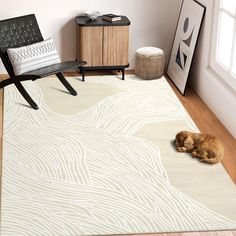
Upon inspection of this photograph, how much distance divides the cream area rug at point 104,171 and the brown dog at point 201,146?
80 mm

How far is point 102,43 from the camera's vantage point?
215 inches

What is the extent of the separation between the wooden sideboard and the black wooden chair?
1.48 feet

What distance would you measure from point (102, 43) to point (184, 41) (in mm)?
841

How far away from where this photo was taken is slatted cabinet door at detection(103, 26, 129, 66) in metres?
5.43

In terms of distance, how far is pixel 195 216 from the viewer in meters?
3.27

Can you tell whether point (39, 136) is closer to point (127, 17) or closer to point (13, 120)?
point (13, 120)

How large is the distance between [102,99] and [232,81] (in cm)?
127

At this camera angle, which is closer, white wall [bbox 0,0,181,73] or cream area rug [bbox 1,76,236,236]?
cream area rug [bbox 1,76,236,236]

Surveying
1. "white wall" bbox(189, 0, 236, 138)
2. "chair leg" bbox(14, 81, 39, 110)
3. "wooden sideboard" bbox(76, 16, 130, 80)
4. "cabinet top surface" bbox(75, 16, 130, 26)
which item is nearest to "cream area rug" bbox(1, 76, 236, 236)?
"chair leg" bbox(14, 81, 39, 110)

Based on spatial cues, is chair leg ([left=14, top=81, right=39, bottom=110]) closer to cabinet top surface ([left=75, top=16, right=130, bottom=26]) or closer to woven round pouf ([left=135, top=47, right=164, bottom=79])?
cabinet top surface ([left=75, top=16, right=130, bottom=26])

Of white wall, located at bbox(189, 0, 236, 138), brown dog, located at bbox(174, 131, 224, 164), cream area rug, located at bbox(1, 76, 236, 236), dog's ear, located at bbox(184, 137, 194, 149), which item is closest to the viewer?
cream area rug, located at bbox(1, 76, 236, 236)

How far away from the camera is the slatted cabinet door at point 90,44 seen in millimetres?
5398

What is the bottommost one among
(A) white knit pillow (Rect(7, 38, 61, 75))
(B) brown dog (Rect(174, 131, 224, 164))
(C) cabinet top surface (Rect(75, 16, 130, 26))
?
(B) brown dog (Rect(174, 131, 224, 164))

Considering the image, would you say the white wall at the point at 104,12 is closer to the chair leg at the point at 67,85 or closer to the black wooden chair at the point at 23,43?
the black wooden chair at the point at 23,43
